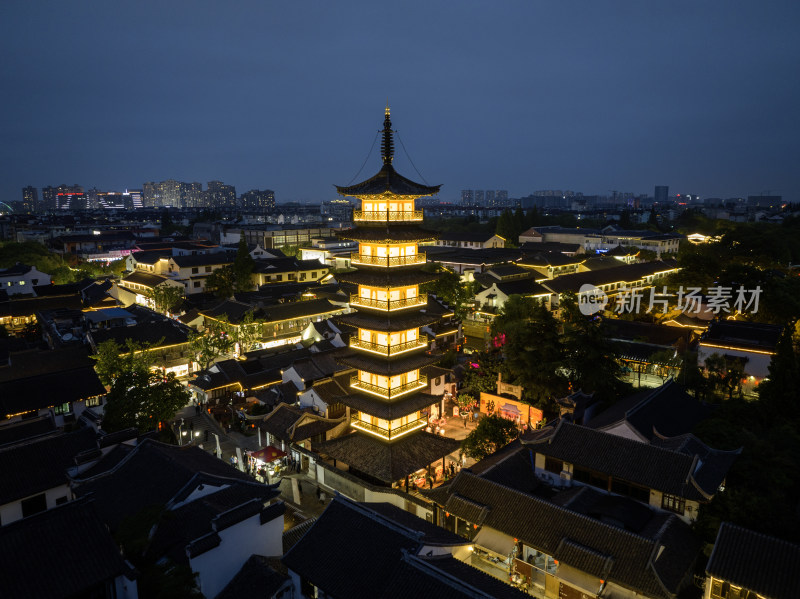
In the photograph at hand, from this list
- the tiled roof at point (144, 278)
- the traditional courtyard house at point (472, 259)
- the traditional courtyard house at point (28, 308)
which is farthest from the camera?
the traditional courtyard house at point (472, 259)

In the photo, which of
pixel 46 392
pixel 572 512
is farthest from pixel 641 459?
pixel 46 392

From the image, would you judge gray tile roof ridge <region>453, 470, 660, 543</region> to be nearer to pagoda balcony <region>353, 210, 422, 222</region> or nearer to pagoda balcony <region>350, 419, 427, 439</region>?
pagoda balcony <region>350, 419, 427, 439</region>

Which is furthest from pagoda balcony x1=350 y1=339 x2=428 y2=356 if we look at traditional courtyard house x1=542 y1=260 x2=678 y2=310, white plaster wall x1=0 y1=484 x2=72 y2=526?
traditional courtyard house x1=542 y1=260 x2=678 y2=310

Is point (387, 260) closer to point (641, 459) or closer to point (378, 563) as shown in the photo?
point (378, 563)

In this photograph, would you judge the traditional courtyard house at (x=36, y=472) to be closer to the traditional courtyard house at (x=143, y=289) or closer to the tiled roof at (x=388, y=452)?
the tiled roof at (x=388, y=452)

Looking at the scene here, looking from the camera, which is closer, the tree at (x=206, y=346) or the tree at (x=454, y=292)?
the tree at (x=206, y=346)

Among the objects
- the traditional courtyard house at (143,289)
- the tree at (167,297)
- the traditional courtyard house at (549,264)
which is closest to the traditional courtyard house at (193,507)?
the tree at (167,297)
